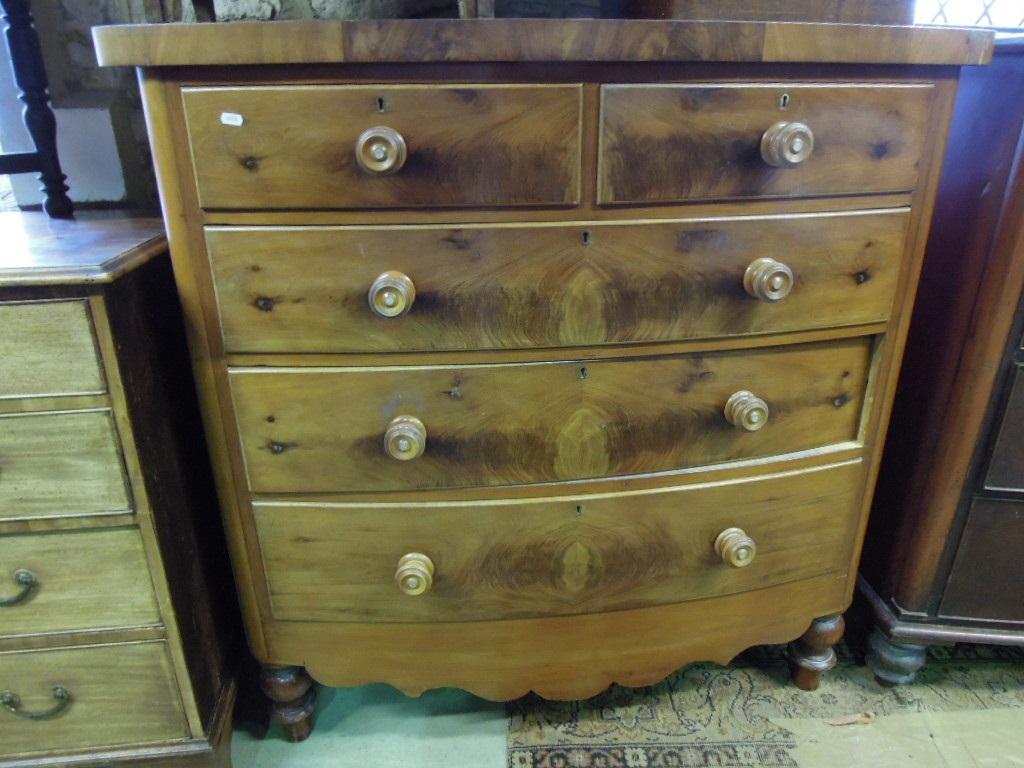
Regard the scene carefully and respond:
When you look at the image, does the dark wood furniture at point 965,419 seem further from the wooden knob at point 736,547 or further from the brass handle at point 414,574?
the brass handle at point 414,574

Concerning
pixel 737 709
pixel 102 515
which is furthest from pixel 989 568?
pixel 102 515

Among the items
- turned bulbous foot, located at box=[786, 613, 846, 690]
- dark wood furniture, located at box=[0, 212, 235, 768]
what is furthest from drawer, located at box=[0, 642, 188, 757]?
turned bulbous foot, located at box=[786, 613, 846, 690]

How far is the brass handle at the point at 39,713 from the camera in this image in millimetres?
852

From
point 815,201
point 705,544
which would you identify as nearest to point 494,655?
point 705,544

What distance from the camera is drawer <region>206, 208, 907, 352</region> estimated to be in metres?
0.73

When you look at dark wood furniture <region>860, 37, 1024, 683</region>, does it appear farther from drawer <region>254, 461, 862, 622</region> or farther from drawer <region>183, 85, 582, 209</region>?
drawer <region>183, 85, 582, 209</region>

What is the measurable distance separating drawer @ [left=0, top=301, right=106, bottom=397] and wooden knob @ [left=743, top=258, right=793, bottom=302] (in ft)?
2.43

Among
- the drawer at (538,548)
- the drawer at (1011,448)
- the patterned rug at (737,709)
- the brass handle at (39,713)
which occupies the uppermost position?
the drawer at (1011,448)

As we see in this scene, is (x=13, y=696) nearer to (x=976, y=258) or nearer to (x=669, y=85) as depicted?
(x=669, y=85)

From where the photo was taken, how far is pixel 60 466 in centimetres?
75

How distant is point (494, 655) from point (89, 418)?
0.61 meters

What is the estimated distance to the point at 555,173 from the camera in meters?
0.72

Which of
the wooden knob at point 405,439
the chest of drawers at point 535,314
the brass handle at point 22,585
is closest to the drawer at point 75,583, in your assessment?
the brass handle at point 22,585

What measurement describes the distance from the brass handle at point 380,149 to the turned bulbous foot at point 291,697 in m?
0.75
